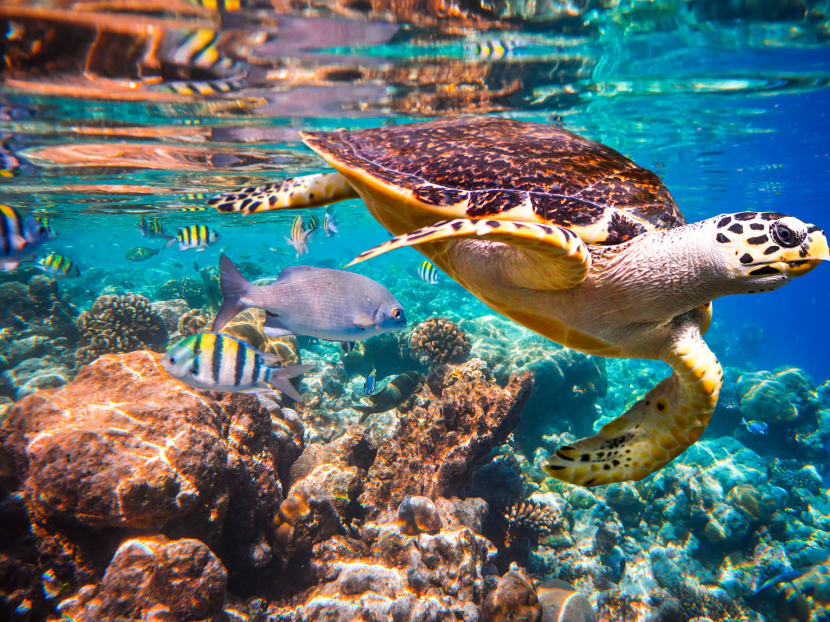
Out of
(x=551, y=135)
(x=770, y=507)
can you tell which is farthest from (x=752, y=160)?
(x=551, y=135)

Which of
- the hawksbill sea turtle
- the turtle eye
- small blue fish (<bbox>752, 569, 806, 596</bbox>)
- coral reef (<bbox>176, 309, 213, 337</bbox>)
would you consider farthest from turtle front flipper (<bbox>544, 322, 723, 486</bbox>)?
coral reef (<bbox>176, 309, 213, 337</bbox>)

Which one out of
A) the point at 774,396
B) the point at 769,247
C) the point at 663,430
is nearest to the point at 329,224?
the point at 663,430

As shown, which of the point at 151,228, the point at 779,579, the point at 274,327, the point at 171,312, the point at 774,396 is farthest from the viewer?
the point at 171,312

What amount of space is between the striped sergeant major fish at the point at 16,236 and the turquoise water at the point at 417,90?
96.4 inches

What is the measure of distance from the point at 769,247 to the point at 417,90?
837cm

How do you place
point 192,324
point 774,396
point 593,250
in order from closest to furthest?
point 593,250
point 192,324
point 774,396

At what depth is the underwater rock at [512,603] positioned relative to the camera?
371 cm

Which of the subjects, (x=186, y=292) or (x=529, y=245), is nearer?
(x=529, y=245)

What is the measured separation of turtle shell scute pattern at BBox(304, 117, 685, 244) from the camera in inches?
90.1

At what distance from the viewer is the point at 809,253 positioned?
1915 mm

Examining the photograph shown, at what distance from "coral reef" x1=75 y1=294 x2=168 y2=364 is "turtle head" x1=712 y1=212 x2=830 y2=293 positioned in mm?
11087

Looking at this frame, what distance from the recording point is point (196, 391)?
13.9 ft

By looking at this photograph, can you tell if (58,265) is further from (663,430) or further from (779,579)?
(779,579)

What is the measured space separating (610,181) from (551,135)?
0.94 meters
